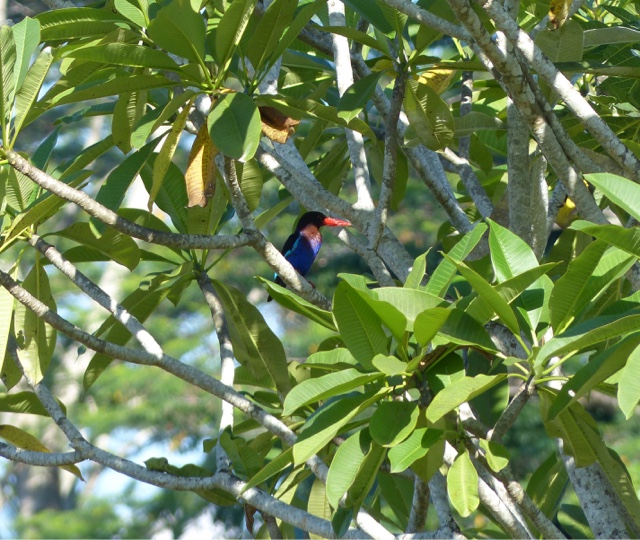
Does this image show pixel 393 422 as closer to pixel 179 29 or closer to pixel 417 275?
pixel 417 275

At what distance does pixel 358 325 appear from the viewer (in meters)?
1.77

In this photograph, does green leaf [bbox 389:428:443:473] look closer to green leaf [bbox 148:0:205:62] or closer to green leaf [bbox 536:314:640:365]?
green leaf [bbox 536:314:640:365]

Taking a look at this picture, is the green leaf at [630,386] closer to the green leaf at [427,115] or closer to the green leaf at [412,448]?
the green leaf at [412,448]

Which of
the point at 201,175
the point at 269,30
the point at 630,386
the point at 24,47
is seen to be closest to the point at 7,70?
the point at 24,47

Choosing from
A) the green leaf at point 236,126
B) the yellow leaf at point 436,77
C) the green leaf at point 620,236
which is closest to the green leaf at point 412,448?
the green leaf at point 620,236

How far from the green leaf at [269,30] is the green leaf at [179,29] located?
0.79ft

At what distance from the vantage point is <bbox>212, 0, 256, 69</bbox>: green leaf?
215 cm

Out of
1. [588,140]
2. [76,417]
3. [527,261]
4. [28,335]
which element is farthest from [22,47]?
[76,417]

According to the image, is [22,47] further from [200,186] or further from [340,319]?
[340,319]

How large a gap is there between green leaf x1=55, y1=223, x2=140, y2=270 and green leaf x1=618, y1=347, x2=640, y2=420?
4.92ft

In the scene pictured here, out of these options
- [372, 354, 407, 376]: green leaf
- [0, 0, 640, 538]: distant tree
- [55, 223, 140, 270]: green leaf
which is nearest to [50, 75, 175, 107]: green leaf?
[0, 0, 640, 538]: distant tree

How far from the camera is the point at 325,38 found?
314 cm

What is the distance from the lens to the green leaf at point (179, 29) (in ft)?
6.70

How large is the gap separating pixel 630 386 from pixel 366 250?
3.98ft
